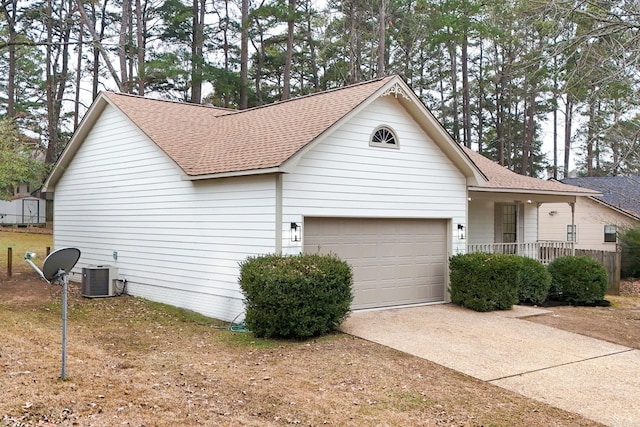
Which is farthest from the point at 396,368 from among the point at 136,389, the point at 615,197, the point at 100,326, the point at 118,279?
the point at 615,197

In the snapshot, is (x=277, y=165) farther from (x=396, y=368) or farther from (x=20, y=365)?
(x=20, y=365)

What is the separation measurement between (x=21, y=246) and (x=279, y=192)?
60.8ft

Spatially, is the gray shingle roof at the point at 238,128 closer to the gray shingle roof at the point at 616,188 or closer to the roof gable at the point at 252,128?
the roof gable at the point at 252,128

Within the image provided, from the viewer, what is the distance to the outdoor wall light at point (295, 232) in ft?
33.0

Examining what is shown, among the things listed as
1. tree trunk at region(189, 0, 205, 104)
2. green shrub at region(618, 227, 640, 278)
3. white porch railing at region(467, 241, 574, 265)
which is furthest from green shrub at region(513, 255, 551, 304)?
tree trunk at region(189, 0, 205, 104)

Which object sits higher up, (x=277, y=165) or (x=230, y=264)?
(x=277, y=165)

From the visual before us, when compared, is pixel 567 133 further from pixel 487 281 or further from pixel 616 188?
pixel 487 281

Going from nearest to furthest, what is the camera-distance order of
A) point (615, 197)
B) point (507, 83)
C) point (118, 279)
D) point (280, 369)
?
point (280, 369) → point (118, 279) → point (615, 197) → point (507, 83)

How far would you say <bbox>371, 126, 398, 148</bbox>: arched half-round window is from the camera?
1148 cm

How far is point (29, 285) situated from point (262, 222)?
7.89 metres

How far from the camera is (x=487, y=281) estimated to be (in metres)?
11.6

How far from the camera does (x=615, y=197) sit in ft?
A: 89.6

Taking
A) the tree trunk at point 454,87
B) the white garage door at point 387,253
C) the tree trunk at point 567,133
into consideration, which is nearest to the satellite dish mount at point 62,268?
the white garage door at point 387,253

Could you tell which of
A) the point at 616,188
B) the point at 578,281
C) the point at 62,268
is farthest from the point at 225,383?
the point at 616,188
